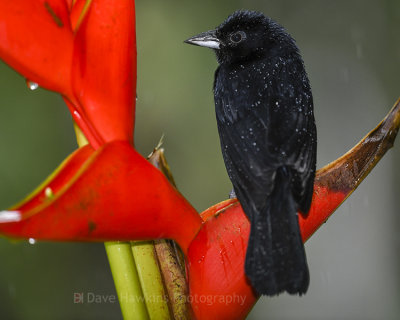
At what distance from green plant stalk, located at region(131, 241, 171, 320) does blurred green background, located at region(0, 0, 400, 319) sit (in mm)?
2752

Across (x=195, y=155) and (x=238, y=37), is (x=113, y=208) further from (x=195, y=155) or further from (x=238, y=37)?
(x=195, y=155)

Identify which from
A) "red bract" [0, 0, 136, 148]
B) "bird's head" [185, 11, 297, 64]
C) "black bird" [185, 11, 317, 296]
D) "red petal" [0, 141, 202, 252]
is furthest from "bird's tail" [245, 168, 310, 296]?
"bird's head" [185, 11, 297, 64]

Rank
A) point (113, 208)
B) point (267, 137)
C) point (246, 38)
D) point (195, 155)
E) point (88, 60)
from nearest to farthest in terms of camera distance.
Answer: point (113, 208), point (88, 60), point (267, 137), point (246, 38), point (195, 155)

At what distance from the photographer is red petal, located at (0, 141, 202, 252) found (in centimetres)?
92

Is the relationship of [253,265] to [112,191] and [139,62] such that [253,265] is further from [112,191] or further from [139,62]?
[139,62]

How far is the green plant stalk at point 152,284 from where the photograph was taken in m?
1.15

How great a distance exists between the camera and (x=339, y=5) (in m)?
5.53

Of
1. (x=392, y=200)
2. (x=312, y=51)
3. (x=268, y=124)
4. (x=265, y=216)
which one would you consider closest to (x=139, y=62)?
(x=312, y=51)

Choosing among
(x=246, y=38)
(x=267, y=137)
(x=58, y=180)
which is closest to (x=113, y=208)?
(x=58, y=180)

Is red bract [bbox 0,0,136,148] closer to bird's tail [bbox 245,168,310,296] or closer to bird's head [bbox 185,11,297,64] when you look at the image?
bird's tail [bbox 245,168,310,296]

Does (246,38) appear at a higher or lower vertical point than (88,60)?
lower

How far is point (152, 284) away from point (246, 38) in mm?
1138

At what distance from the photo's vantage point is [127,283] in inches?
44.7

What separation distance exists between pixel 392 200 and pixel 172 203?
150 inches
